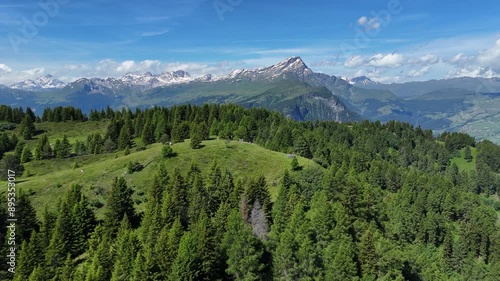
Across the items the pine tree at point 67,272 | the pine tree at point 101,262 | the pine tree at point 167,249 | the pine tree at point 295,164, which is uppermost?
the pine tree at point 295,164

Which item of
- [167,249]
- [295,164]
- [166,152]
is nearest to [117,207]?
[167,249]

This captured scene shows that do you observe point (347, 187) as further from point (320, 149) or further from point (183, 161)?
point (320, 149)

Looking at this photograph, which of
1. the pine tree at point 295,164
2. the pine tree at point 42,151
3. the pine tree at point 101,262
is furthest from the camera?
the pine tree at point 42,151

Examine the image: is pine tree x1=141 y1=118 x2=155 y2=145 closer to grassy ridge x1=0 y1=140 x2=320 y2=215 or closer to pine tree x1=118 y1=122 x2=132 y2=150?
pine tree x1=118 y1=122 x2=132 y2=150

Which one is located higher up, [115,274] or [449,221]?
[115,274]

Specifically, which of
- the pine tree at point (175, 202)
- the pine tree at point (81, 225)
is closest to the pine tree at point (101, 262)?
the pine tree at point (81, 225)

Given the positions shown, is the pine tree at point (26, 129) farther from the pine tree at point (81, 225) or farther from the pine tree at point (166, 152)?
the pine tree at point (81, 225)

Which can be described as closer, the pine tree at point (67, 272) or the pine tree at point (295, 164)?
the pine tree at point (67, 272)

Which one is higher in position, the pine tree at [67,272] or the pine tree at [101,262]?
the pine tree at [101,262]

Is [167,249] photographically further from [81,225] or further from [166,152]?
[166,152]

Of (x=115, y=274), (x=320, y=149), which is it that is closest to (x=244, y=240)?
(x=115, y=274)

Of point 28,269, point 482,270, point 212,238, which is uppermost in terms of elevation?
point 212,238
